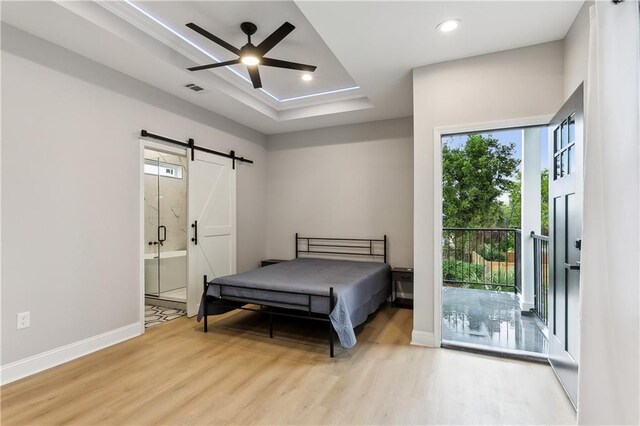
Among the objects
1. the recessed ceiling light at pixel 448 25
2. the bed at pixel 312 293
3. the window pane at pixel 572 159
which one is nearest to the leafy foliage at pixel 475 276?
the bed at pixel 312 293

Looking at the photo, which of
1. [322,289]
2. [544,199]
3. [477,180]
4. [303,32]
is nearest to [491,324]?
[544,199]

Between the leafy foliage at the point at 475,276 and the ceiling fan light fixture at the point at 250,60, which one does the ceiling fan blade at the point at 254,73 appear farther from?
the leafy foliage at the point at 475,276

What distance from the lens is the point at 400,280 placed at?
4.75 meters

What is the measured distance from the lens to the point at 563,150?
2.41 m

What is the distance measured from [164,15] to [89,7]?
542 millimetres

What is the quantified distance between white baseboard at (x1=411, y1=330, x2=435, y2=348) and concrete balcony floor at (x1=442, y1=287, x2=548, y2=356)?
0.60 feet

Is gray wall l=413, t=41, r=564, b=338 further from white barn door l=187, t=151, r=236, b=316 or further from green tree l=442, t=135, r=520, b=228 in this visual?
white barn door l=187, t=151, r=236, b=316

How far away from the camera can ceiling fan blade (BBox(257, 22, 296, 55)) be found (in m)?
2.45

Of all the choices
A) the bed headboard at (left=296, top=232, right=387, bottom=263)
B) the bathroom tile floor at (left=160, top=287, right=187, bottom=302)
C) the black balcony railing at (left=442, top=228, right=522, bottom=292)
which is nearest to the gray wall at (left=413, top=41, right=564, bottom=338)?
the bed headboard at (left=296, top=232, right=387, bottom=263)

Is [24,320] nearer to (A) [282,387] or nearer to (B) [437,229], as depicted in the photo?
(A) [282,387]

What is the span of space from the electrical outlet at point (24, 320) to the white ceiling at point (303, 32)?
7.48ft

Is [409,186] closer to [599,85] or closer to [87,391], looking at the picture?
[599,85]

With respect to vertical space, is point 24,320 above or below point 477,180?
below

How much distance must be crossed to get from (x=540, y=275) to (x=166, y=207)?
5.89 metres
